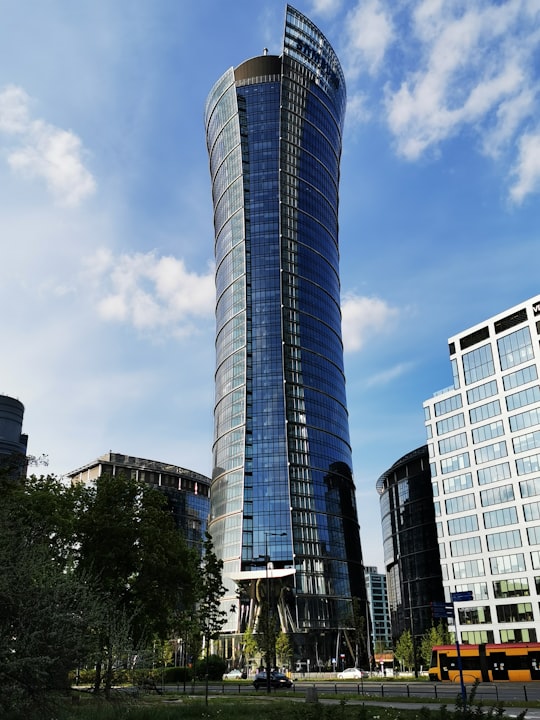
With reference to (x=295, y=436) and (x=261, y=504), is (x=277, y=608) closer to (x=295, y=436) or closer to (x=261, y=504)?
(x=261, y=504)

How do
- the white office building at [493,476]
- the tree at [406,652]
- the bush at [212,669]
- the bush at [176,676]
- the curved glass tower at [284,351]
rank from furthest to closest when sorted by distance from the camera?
1. the curved glass tower at [284,351]
2. the tree at [406,652]
3. the white office building at [493,476]
4. the bush at [212,669]
5. the bush at [176,676]

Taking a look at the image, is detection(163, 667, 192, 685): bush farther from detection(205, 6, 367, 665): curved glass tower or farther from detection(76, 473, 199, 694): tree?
detection(205, 6, 367, 665): curved glass tower

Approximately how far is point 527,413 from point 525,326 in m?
13.2

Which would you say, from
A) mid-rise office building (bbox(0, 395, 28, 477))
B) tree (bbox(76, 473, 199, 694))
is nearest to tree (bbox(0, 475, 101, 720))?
tree (bbox(76, 473, 199, 694))

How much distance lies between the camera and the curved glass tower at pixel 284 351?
140 m

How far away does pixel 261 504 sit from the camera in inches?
5640

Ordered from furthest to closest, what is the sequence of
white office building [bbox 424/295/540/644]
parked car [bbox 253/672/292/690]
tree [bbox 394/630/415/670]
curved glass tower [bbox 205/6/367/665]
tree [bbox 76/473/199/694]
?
curved glass tower [bbox 205/6/367/665] → tree [bbox 394/630/415/670] → white office building [bbox 424/295/540/644] → parked car [bbox 253/672/292/690] → tree [bbox 76/473/199/694]

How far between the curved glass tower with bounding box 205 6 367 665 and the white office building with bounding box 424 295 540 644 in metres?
27.3

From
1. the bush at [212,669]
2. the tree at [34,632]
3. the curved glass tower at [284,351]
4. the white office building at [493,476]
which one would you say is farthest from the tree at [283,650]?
the tree at [34,632]

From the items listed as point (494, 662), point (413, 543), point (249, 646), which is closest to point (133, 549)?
point (494, 662)

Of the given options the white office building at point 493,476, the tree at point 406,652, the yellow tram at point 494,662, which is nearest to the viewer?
the yellow tram at point 494,662

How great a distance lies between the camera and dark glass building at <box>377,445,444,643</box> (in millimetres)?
145000

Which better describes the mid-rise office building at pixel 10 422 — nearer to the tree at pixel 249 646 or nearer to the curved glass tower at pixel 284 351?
the curved glass tower at pixel 284 351

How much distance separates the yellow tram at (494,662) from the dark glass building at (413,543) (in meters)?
82.3
